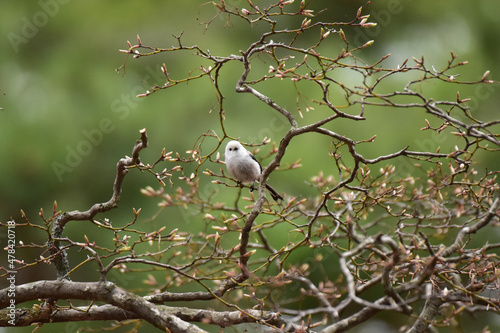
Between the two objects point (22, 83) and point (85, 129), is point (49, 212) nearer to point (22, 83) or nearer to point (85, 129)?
point (85, 129)

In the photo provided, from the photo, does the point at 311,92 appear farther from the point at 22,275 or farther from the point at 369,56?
the point at 22,275

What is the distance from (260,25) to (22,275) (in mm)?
3435

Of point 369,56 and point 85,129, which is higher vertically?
point 369,56

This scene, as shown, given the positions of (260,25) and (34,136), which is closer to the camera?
(34,136)

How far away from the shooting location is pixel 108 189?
188 inches

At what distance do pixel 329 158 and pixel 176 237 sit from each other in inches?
98.8

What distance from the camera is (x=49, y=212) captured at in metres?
4.64

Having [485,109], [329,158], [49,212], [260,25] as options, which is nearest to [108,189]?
[49,212]

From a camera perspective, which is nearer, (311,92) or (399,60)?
(311,92)

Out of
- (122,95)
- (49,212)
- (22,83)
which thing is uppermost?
(22,83)

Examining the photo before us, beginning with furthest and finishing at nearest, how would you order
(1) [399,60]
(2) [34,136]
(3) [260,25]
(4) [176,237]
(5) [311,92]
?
(3) [260,25] < (1) [399,60] < (5) [311,92] < (2) [34,136] < (4) [176,237]

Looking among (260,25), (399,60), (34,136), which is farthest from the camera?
(260,25)

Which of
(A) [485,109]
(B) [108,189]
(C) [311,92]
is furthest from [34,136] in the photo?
(A) [485,109]

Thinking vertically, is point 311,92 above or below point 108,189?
above
